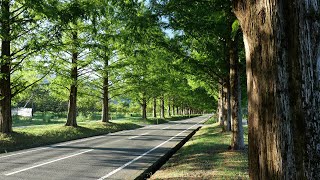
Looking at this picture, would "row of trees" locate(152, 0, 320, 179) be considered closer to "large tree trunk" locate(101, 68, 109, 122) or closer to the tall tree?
the tall tree

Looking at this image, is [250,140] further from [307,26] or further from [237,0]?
[237,0]

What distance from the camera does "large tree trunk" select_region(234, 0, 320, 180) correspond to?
2770 millimetres

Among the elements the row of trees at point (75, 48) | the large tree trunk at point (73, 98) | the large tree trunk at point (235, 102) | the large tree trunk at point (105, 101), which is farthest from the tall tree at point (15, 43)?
the large tree trunk at point (105, 101)

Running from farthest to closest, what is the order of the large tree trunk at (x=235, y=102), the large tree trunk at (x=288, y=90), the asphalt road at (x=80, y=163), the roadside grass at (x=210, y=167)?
the large tree trunk at (x=235, y=102)
the asphalt road at (x=80, y=163)
the roadside grass at (x=210, y=167)
the large tree trunk at (x=288, y=90)

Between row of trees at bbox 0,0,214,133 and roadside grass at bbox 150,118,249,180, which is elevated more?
row of trees at bbox 0,0,214,133

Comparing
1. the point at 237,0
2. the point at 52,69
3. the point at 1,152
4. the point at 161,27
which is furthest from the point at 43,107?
the point at 237,0

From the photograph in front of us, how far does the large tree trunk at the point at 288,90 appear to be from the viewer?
2770 millimetres

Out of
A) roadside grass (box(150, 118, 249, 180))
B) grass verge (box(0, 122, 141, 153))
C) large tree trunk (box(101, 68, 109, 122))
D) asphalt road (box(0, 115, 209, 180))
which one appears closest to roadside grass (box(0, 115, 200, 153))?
grass verge (box(0, 122, 141, 153))

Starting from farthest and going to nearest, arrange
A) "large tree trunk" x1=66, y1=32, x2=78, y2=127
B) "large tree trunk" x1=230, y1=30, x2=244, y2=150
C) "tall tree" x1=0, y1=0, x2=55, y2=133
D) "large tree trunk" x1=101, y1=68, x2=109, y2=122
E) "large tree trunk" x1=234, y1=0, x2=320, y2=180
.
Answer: "large tree trunk" x1=101, y1=68, x2=109, y2=122
"large tree trunk" x1=66, y1=32, x2=78, y2=127
"tall tree" x1=0, y1=0, x2=55, y2=133
"large tree trunk" x1=230, y1=30, x2=244, y2=150
"large tree trunk" x1=234, y1=0, x2=320, y2=180

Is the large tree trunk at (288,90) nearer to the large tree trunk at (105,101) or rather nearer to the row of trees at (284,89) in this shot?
the row of trees at (284,89)

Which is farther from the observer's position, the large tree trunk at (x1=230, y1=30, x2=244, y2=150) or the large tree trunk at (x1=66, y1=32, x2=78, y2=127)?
the large tree trunk at (x1=66, y1=32, x2=78, y2=127)

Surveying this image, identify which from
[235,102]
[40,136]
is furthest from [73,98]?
[235,102]

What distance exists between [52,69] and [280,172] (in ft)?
63.1

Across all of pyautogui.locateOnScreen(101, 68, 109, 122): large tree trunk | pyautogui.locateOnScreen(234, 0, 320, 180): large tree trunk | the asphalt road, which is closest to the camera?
pyautogui.locateOnScreen(234, 0, 320, 180): large tree trunk
